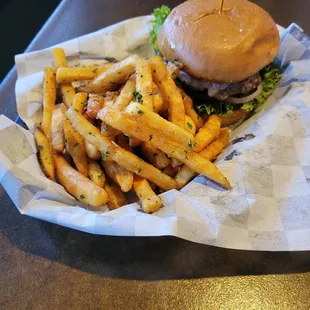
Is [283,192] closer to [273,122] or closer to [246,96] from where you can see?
[273,122]

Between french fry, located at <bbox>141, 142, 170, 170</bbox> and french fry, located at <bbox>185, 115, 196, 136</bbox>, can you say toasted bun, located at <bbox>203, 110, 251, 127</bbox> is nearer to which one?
french fry, located at <bbox>185, 115, 196, 136</bbox>

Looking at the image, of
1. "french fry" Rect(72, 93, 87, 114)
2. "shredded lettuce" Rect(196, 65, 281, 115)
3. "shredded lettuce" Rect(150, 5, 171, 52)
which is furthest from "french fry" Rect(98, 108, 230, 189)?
"shredded lettuce" Rect(150, 5, 171, 52)

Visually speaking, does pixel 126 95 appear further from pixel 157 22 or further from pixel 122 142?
pixel 157 22

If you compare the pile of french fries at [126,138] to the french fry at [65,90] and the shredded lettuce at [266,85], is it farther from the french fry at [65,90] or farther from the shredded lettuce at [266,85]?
the shredded lettuce at [266,85]

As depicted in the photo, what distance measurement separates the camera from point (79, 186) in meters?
1.45

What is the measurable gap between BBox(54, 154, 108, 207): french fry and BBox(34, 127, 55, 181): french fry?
0.03 metres

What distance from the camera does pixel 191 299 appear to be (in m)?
1.28

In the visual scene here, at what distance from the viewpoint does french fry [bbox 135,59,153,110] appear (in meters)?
1.44

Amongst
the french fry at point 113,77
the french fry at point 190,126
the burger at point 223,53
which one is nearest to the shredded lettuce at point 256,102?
the burger at point 223,53

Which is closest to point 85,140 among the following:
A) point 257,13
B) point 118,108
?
point 118,108

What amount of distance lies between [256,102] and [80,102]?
0.93 m

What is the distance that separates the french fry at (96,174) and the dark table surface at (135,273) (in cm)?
21

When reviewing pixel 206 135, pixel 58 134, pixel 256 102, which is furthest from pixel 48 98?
pixel 256 102

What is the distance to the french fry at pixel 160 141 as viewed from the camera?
1.35 m
